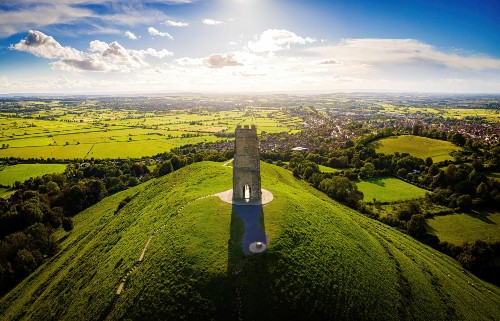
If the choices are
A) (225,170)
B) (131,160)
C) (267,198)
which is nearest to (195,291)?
(267,198)

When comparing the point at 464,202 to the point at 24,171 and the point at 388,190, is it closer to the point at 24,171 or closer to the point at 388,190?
the point at 388,190

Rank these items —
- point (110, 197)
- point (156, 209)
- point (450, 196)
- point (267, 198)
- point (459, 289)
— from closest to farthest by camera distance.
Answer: point (459, 289), point (267, 198), point (156, 209), point (450, 196), point (110, 197)

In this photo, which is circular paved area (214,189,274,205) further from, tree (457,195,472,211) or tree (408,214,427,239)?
tree (457,195,472,211)

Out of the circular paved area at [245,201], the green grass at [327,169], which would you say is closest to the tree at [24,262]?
the circular paved area at [245,201]

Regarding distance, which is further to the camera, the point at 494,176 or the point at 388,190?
the point at 388,190

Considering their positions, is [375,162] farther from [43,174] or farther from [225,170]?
[43,174]

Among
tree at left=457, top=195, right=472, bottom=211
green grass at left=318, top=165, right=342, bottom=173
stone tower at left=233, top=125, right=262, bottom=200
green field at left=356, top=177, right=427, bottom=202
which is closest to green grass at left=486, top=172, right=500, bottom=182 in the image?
tree at left=457, top=195, right=472, bottom=211

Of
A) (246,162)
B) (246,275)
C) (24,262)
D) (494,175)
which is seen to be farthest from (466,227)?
(24,262)
